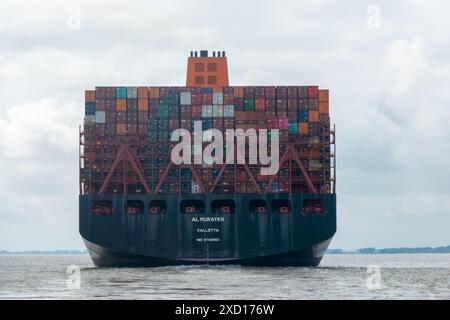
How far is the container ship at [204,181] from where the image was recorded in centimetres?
8069

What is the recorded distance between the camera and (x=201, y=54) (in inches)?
3925

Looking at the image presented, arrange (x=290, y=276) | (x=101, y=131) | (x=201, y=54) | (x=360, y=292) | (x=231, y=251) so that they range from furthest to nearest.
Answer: (x=201, y=54)
(x=101, y=131)
(x=231, y=251)
(x=290, y=276)
(x=360, y=292)

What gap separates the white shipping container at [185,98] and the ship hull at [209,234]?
9543 mm

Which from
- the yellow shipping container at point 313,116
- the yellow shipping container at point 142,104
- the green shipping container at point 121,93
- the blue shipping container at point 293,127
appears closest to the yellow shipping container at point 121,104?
the green shipping container at point 121,93

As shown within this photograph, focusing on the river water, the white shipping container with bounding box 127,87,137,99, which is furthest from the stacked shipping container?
the river water

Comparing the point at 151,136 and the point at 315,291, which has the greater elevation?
the point at 151,136

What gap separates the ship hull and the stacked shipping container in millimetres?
2027

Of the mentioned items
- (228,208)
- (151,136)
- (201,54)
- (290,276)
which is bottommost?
(290,276)

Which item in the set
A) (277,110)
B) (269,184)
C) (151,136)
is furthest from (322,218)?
(151,136)

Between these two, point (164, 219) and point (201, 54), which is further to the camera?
point (201, 54)

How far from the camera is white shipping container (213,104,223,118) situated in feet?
282

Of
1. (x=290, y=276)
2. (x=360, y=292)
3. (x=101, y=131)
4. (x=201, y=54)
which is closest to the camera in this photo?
(x=360, y=292)

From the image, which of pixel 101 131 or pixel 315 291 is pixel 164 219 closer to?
pixel 101 131

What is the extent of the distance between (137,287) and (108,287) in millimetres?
2003
